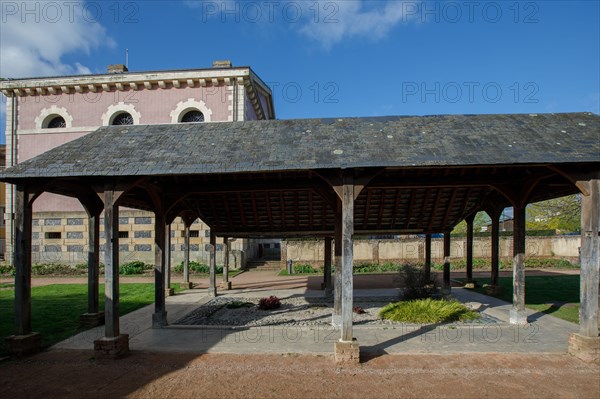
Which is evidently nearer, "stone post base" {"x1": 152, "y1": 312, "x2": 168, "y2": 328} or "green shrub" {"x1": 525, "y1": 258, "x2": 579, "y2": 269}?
"stone post base" {"x1": 152, "y1": 312, "x2": 168, "y2": 328}

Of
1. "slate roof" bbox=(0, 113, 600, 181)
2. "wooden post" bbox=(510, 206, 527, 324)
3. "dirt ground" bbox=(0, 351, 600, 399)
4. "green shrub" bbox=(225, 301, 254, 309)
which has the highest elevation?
"slate roof" bbox=(0, 113, 600, 181)

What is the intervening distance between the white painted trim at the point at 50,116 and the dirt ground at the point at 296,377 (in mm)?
20508

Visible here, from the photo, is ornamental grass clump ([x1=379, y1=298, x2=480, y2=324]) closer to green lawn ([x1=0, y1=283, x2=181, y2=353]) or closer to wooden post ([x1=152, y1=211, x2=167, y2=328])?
wooden post ([x1=152, y1=211, x2=167, y2=328])

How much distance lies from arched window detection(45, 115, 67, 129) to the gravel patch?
703 inches

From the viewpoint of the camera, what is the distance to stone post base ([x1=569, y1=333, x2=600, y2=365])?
7.09 m

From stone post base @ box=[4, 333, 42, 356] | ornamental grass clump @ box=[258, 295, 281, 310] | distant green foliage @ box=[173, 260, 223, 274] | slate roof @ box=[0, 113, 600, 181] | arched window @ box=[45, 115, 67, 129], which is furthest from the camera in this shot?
arched window @ box=[45, 115, 67, 129]

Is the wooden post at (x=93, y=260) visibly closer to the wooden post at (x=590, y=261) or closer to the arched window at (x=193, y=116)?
the wooden post at (x=590, y=261)

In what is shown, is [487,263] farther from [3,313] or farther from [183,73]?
[3,313]

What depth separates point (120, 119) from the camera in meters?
24.2

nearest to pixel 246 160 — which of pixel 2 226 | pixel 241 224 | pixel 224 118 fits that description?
pixel 241 224

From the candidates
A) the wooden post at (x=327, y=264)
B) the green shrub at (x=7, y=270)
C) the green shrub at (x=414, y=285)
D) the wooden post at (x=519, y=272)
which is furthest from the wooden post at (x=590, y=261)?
the green shrub at (x=7, y=270)

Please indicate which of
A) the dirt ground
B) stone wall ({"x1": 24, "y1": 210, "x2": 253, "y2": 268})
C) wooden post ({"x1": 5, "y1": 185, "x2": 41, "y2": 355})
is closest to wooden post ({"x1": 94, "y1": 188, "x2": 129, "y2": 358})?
the dirt ground

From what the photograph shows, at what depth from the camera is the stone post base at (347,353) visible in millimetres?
7102

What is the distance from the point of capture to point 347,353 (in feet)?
23.4
